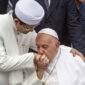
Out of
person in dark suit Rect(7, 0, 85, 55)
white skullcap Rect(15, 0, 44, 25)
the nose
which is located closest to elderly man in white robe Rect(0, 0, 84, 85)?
white skullcap Rect(15, 0, 44, 25)

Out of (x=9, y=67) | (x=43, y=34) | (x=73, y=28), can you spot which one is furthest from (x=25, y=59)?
(x=73, y=28)

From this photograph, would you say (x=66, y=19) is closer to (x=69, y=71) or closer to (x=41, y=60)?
(x=69, y=71)

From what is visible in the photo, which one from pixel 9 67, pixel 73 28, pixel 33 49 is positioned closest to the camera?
pixel 9 67

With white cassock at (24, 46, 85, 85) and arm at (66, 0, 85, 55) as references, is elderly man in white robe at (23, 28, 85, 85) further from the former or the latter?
arm at (66, 0, 85, 55)

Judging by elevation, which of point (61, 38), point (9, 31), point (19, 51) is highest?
point (9, 31)

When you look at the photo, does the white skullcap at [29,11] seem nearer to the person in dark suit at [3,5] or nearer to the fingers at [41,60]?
the fingers at [41,60]

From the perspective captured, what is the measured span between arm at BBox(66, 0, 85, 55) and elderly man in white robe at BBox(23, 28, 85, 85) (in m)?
0.77

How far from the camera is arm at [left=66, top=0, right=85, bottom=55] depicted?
5.69 metres

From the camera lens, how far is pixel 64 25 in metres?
5.89

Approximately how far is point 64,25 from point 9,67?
1699mm

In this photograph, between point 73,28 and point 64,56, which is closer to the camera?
point 64,56

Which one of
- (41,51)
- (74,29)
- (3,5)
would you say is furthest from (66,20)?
(41,51)

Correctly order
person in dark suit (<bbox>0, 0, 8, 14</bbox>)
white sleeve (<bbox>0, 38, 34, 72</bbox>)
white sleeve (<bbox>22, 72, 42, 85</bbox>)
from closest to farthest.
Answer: white sleeve (<bbox>0, 38, 34, 72</bbox>), white sleeve (<bbox>22, 72, 42, 85</bbox>), person in dark suit (<bbox>0, 0, 8, 14</bbox>)

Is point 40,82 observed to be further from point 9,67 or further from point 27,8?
point 27,8
